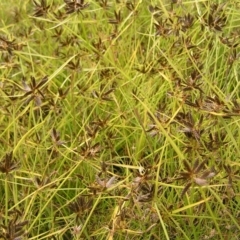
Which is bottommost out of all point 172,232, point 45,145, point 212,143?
point 172,232

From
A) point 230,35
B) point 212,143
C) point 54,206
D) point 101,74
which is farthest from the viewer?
point 230,35

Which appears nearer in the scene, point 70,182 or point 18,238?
point 18,238

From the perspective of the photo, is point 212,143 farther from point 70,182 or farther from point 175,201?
point 70,182

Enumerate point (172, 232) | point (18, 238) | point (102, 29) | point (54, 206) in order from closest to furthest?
1. point (18, 238)
2. point (172, 232)
3. point (54, 206)
4. point (102, 29)

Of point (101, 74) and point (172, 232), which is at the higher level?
point (101, 74)

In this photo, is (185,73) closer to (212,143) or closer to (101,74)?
(101,74)

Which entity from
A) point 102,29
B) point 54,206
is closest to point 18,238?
point 54,206
